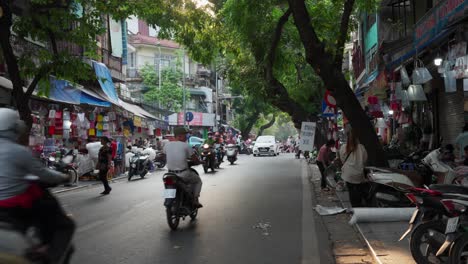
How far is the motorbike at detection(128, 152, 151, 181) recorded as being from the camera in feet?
64.1

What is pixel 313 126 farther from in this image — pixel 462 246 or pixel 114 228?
pixel 462 246

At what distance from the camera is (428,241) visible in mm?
5621

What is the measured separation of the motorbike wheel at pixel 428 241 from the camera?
5.52 m

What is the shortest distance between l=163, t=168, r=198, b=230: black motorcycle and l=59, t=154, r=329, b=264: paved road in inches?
9.5

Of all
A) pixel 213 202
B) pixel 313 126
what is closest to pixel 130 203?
pixel 213 202

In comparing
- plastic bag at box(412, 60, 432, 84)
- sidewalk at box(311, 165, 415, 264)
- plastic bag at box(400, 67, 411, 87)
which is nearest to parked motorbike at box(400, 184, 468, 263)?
sidewalk at box(311, 165, 415, 264)

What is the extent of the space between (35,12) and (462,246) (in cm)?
1095

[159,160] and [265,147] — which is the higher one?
[265,147]

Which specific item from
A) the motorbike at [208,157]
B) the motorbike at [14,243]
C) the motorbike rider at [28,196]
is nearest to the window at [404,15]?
the motorbike at [208,157]

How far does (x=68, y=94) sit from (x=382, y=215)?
1302cm

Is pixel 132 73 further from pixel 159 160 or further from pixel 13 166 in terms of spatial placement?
pixel 13 166

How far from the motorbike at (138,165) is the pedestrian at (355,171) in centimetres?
1132

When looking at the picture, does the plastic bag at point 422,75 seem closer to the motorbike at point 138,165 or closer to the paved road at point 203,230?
the paved road at point 203,230

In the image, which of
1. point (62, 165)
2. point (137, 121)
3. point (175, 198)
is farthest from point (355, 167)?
point (137, 121)
